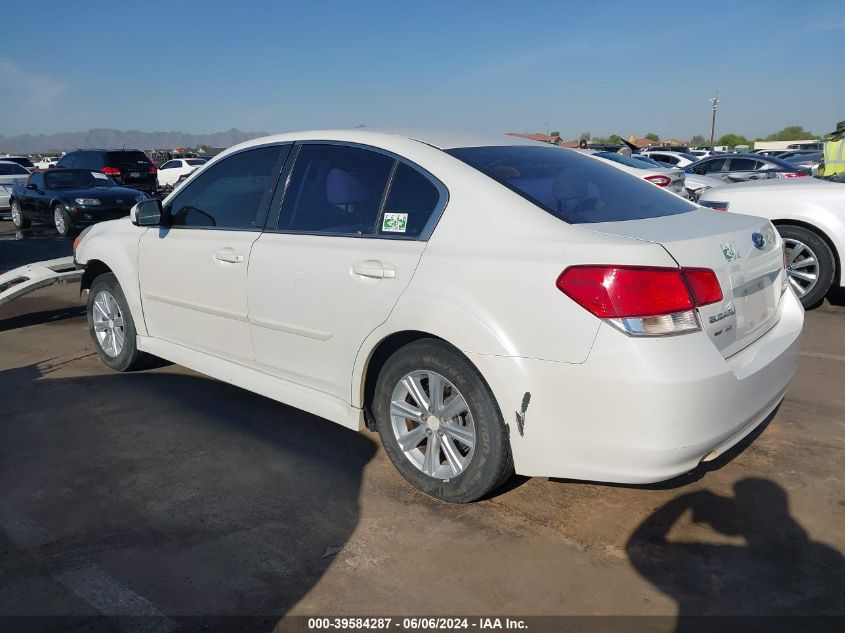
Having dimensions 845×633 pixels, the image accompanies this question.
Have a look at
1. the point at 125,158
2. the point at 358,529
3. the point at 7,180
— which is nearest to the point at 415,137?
the point at 358,529

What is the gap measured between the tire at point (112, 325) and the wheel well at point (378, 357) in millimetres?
2280

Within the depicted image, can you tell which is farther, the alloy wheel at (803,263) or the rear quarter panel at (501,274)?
the alloy wheel at (803,263)

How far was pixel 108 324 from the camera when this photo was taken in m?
5.26

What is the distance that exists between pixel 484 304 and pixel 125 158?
20781 mm

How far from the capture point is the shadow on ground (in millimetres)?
2711

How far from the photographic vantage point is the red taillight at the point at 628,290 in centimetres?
263

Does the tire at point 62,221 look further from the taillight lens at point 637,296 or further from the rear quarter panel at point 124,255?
the taillight lens at point 637,296

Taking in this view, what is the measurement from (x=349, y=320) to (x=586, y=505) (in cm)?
139

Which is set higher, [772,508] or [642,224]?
[642,224]

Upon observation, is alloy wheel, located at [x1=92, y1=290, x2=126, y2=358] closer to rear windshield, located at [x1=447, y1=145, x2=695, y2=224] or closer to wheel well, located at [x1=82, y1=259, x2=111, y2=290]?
wheel well, located at [x1=82, y1=259, x2=111, y2=290]

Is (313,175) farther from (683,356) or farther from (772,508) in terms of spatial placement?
(772,508)

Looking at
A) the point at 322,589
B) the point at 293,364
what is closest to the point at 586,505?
the point at 322,589

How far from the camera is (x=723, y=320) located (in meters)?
2.86

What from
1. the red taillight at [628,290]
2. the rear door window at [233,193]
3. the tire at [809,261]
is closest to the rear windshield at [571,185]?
the red taillight at [628,290]
